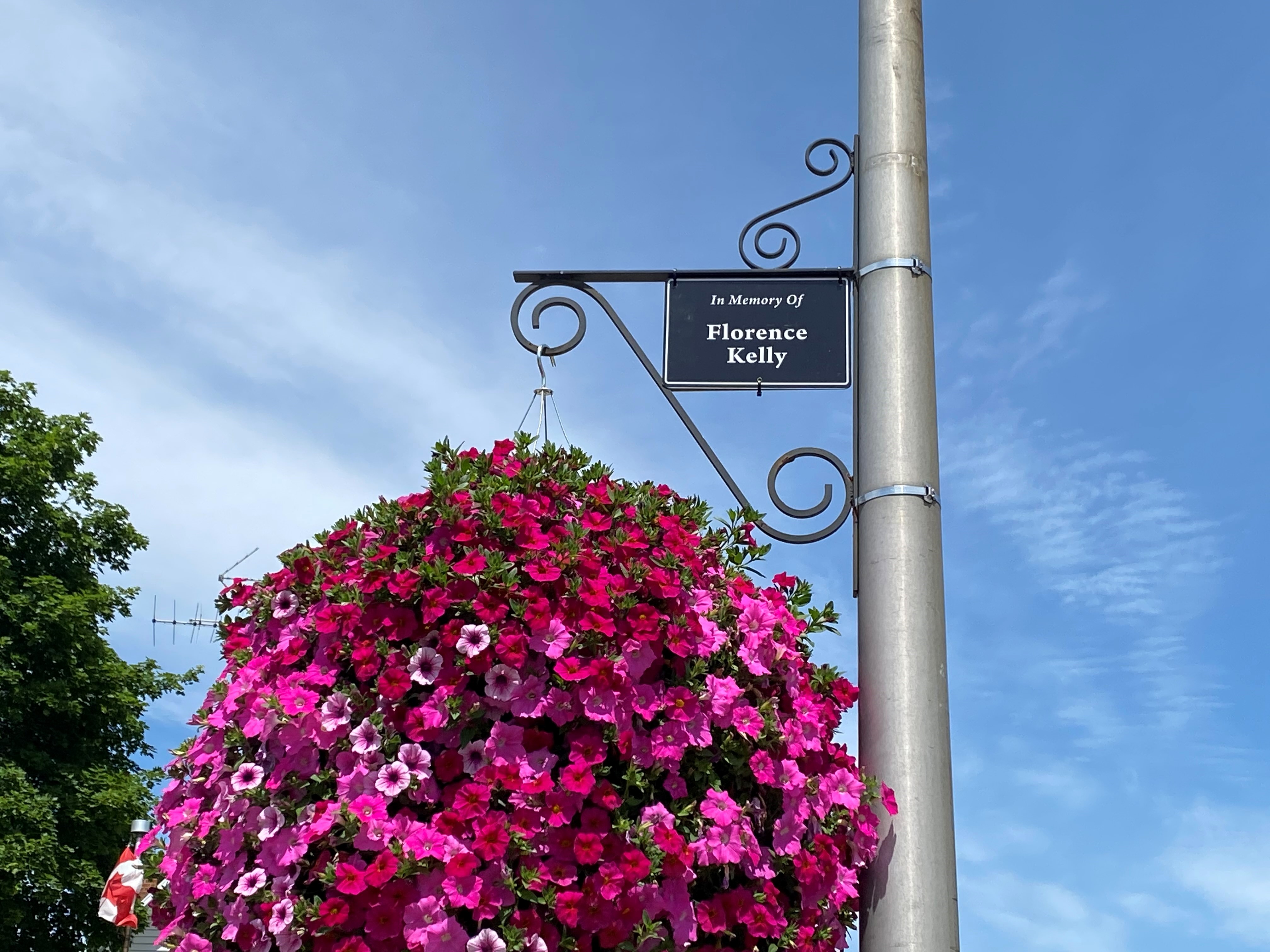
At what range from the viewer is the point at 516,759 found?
9.24 ft

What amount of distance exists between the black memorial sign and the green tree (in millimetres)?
14810

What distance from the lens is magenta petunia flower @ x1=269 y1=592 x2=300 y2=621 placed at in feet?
10.8

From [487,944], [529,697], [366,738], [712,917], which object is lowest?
[487,944]

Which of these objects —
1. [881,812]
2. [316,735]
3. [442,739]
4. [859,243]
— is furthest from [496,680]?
[859,243]

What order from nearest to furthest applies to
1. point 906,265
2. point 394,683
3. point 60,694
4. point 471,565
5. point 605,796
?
point 605,796
point 394,683
point 471,565
point 906,265
point 60,694

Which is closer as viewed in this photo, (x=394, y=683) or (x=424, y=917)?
(x=424, y=917)

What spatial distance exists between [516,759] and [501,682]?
0.60 ft

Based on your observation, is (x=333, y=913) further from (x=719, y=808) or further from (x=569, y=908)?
(x=719, y=808)

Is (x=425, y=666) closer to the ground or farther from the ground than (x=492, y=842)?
farther from the ground

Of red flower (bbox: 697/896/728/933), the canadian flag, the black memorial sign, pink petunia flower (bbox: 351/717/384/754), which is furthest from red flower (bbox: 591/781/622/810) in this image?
the canadian flag

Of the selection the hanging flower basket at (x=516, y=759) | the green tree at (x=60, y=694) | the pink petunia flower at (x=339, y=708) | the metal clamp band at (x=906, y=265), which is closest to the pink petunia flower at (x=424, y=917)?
the hanging flower basket at (x=516, y=759)

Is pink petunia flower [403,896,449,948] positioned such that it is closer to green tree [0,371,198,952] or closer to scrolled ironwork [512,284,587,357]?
scrolled ironwork [512,284,587,357]

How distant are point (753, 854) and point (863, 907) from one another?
1.75 ft

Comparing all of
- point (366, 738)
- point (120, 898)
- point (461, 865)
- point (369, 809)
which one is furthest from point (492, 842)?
point (120, 898)
